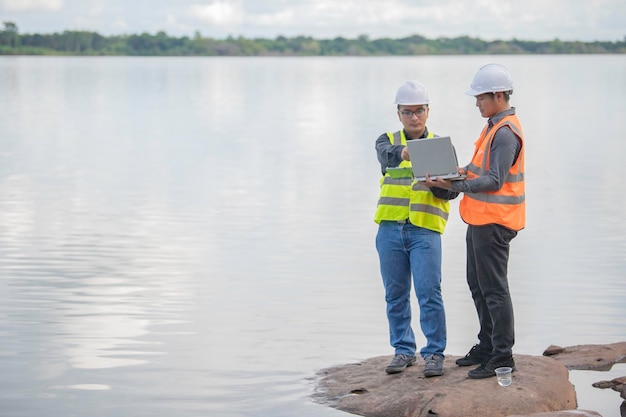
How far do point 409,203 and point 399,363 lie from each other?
3.22 ft

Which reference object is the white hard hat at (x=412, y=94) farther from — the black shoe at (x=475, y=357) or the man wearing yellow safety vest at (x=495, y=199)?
the black shoe at (x=475, y=357)

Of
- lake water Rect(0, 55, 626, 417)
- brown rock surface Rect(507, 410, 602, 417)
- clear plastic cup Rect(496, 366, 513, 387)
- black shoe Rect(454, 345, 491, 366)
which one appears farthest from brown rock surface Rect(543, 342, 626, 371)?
brown rock surface Rect(507, 410, 602, 417)

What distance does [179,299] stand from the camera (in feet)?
37.1

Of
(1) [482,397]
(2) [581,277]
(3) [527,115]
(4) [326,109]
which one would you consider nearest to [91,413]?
(1) [482,397]

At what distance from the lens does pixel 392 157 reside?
25.9 feet

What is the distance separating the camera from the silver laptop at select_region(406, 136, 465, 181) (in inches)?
295

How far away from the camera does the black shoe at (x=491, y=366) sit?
7.61 metres

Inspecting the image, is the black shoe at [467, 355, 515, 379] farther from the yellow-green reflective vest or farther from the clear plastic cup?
the yellow-green reflective vest

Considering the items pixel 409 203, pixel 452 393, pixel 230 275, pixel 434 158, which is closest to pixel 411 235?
pixel 409 203

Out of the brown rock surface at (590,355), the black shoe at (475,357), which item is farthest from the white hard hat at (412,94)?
the brown rock surface at (590,355)

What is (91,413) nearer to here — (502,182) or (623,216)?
(502,182)

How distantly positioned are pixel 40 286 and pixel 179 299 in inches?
54.4

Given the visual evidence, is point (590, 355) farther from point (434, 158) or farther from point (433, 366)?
point (434, 158)

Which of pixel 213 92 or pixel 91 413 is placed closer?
pixel 91 413
